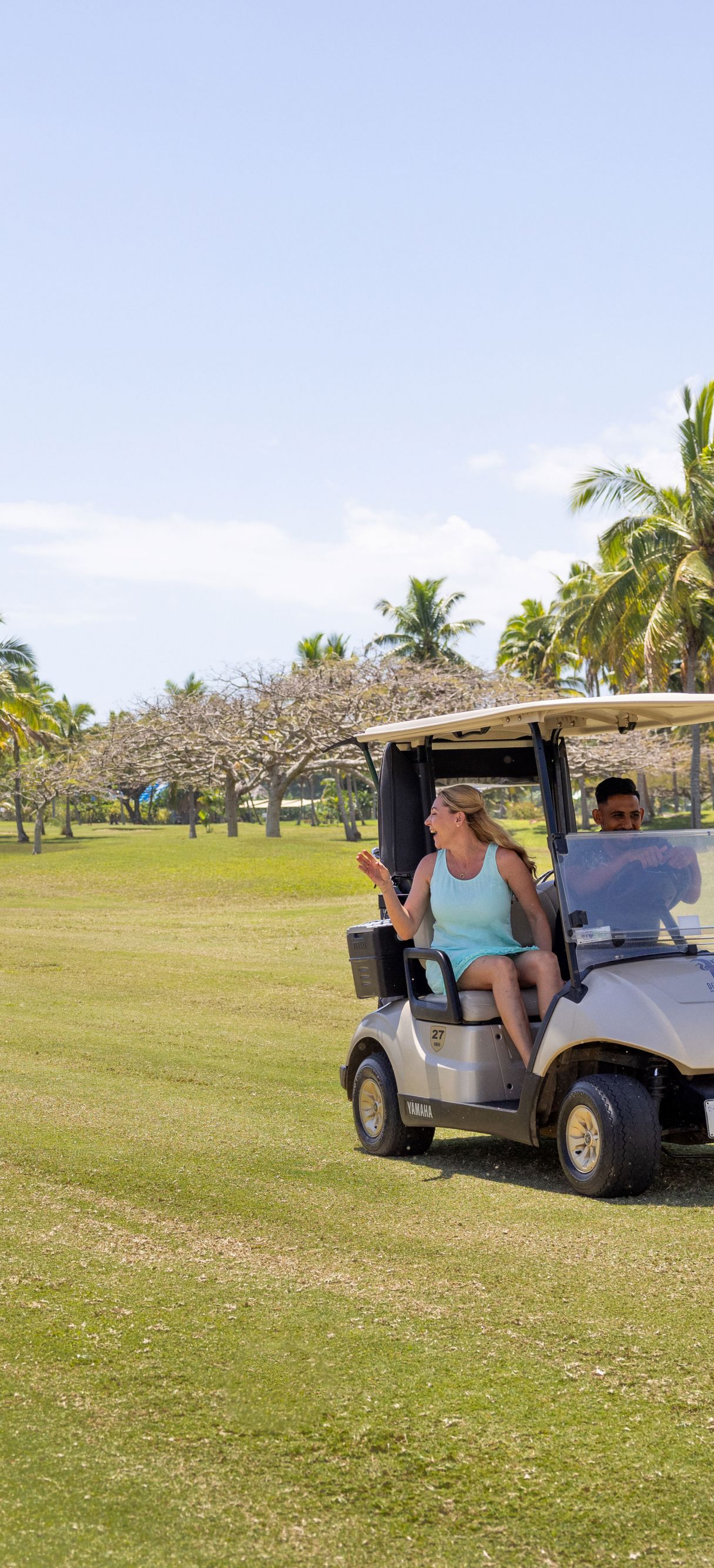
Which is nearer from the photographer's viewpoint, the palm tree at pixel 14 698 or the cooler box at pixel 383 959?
the cooler box at pixel 383 959

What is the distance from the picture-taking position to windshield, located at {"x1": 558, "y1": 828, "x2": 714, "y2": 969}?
233 inches

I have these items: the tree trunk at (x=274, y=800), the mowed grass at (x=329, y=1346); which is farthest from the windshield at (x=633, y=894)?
the tree trunk at (x=274, y=800)

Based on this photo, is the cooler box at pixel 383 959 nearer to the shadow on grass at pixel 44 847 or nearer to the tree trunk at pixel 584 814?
the tree trunk at pixel 584 814

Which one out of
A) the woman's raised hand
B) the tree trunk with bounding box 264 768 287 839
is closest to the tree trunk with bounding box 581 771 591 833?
the woman's raised hand

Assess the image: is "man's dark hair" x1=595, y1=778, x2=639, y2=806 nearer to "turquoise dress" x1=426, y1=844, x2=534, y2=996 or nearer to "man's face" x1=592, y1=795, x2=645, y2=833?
"man's face" x1=592, y1=795, x2=645, y2=833

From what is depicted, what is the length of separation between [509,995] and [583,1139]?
2.42 feet

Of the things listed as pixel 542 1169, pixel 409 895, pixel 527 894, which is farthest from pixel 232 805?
pixel 542 1169

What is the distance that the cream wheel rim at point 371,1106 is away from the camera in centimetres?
688

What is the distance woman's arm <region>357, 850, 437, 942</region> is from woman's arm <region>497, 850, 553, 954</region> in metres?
0.38

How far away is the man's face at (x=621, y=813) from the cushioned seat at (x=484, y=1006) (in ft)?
4.02

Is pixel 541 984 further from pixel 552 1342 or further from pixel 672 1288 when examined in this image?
pixel 552 1342

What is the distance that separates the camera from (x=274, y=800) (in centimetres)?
4825

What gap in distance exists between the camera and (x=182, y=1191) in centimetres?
571

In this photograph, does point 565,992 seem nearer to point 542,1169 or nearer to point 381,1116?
point 542,1169
